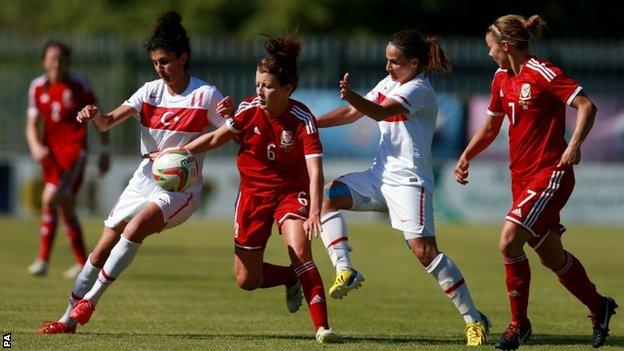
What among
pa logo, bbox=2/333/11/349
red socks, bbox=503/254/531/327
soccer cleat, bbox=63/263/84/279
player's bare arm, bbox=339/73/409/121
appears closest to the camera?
pa logo, bbox=2/333/11/349

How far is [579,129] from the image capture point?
28.8 ft

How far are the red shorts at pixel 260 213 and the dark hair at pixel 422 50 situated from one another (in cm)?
117

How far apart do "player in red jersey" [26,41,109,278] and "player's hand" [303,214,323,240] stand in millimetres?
6219

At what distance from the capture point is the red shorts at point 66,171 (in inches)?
579

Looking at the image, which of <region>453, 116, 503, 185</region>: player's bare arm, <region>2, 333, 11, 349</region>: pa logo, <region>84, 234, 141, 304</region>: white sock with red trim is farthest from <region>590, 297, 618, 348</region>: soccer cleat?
<region>2, 333, 11, 349</region>: pa logo

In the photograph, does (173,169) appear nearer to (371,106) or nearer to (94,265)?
(94,265)

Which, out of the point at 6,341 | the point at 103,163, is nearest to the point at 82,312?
the point at 6,341

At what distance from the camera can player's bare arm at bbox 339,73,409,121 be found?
345 inches

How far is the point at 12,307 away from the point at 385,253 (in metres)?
7.90

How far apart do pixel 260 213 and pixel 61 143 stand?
600cm

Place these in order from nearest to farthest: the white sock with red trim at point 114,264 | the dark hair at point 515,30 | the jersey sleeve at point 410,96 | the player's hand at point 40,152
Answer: the dark hair at point 515,30 < the jersey sleeve at point 410,96 < the white sock with red trim at point 114,264 < the player's hand at point 40,152

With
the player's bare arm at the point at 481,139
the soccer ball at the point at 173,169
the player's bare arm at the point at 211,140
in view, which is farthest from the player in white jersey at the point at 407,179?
the soccer ball at the point at 173,169

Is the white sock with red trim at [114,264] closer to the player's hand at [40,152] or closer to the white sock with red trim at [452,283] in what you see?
the white sock with red trim at [452,283]

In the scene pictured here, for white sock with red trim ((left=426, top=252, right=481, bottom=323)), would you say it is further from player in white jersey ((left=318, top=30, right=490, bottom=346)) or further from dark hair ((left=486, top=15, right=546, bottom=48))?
dark hair ((left=486, top=15, right=546, bottom=48))
